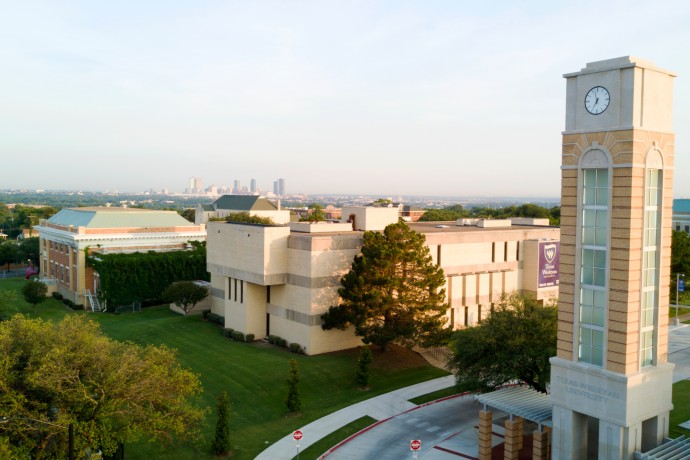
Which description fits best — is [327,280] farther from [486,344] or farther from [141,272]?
[141,272]

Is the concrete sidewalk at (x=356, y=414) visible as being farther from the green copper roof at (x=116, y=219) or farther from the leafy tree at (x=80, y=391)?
the green copper roof at (x=116, y=219)

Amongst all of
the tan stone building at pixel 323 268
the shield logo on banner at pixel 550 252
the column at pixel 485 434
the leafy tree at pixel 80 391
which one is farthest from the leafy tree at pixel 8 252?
the column at pixel 485 434

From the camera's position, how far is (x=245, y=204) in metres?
151

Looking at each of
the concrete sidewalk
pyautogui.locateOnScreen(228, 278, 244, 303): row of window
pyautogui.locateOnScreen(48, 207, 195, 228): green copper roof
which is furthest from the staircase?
the concrete sidewalk

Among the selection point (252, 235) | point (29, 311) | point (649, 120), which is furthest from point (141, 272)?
point (649, 120)

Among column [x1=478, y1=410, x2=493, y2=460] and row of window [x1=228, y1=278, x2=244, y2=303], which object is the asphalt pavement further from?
row of window [x1=228, y1=278, x2=244, y2=303]

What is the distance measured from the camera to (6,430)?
81.4 ft

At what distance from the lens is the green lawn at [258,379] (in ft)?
114

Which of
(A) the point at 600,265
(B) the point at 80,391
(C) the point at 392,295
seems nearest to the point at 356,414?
(C) the point at 392,295

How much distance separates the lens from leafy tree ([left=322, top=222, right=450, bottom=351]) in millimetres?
45188

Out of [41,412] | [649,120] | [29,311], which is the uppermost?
[649,120]

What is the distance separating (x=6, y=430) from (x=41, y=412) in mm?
2107

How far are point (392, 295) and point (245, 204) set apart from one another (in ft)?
356

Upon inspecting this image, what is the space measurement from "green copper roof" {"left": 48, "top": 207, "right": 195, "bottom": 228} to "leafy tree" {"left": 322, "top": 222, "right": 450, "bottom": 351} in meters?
45.3
